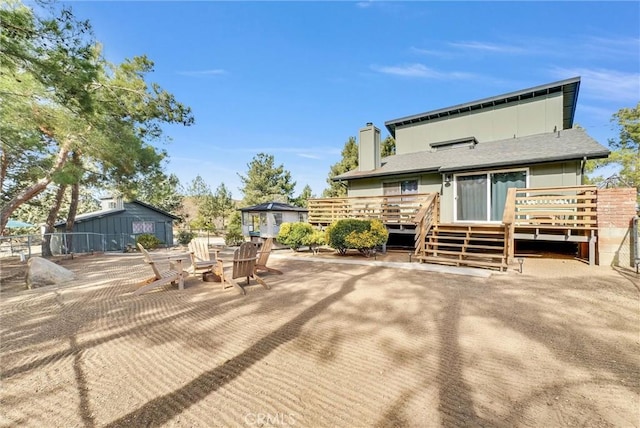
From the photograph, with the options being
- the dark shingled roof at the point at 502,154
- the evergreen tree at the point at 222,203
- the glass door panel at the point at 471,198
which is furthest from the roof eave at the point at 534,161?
the evergreen tree at the point at 222,203

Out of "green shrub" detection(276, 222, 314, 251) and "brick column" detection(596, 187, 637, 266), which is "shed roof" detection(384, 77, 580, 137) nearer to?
"brick column" detection(596, 187, 637, 266)

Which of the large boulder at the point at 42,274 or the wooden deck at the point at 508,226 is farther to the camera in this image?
the wooden deck at the point at 508,226

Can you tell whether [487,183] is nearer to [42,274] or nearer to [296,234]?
[296,234]

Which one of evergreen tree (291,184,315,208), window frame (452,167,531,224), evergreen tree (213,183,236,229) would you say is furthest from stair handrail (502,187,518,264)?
evergreen tree (291,184,315,208)

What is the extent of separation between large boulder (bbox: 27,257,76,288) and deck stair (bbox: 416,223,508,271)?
9.51m

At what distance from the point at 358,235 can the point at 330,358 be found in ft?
21.1

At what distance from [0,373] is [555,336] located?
5.87 m

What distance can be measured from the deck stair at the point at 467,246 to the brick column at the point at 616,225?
2.09 metres

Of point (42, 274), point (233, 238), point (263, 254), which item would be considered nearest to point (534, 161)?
point (263, 254)

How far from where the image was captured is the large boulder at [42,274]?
6531 millimetres

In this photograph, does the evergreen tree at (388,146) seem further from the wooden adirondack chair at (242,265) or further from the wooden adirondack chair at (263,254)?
the wooden adirondack chair at (242,265)

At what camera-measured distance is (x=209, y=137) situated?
70.5ft

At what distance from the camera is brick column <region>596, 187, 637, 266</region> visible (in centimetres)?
660

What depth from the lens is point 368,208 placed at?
10.9 meters
